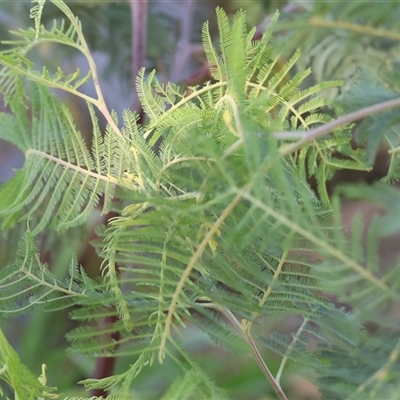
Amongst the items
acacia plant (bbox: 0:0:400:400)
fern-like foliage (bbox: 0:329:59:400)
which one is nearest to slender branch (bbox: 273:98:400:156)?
acacia plant (bbox: 0:0:400:400)

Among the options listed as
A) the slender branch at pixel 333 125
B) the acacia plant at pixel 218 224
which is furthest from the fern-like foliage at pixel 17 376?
the slender branch at pixel 333 125

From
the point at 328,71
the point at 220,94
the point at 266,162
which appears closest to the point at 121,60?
the point at 328,71

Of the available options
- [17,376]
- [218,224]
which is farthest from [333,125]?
[17,376]

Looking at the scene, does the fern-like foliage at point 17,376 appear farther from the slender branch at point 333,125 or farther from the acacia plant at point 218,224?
the slender branch at point 333,125

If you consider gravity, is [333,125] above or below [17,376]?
above

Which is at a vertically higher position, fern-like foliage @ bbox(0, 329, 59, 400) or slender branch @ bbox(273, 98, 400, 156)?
slender branch @ bbox(273, 98, 400, 156)

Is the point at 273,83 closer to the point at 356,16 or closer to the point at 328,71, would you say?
the point at 356,16

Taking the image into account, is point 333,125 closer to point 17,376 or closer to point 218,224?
point 218,224

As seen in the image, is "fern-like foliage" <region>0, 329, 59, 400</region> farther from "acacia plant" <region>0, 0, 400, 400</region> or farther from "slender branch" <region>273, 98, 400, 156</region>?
"slender branch" <region>273, 98, 400, 156</region>

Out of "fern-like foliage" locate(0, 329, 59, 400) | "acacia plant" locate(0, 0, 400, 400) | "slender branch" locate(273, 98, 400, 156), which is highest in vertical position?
"slender branch" locate(273, 98, 400, 156)
